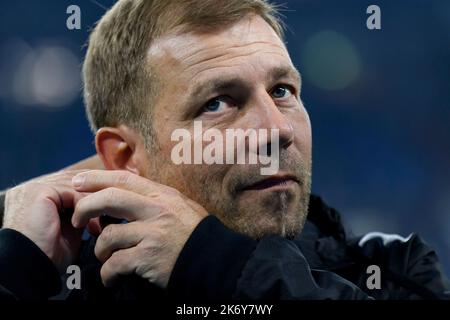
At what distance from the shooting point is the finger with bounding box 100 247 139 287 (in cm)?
109

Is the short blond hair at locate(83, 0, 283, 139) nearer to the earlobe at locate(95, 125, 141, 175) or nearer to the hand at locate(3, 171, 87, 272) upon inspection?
the earlobe at locate(95, 125, 141, 175)

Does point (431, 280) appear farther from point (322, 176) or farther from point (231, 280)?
point (231, 280)

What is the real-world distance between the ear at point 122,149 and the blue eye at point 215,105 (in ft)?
0.56

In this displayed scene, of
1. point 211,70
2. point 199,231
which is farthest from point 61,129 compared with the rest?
point 199,231

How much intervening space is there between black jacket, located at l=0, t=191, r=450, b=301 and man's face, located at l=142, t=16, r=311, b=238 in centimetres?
10

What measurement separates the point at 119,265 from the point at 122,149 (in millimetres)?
315

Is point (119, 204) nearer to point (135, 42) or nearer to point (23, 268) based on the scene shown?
point (23, 268)

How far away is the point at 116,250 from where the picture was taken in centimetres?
114

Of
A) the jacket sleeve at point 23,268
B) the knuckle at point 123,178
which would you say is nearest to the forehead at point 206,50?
the knuckle at point 123,178

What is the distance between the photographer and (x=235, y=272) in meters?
1.04

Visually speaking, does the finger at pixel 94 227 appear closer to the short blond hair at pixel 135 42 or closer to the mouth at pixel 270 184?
the short blond hair at pixel 135 42

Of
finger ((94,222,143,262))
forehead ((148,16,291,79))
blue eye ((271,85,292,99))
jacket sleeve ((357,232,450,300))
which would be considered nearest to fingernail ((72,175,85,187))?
finger ((94,222,143,262))

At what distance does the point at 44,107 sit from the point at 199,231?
2.06ft

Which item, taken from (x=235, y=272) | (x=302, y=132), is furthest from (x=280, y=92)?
(x=235, y=272)
